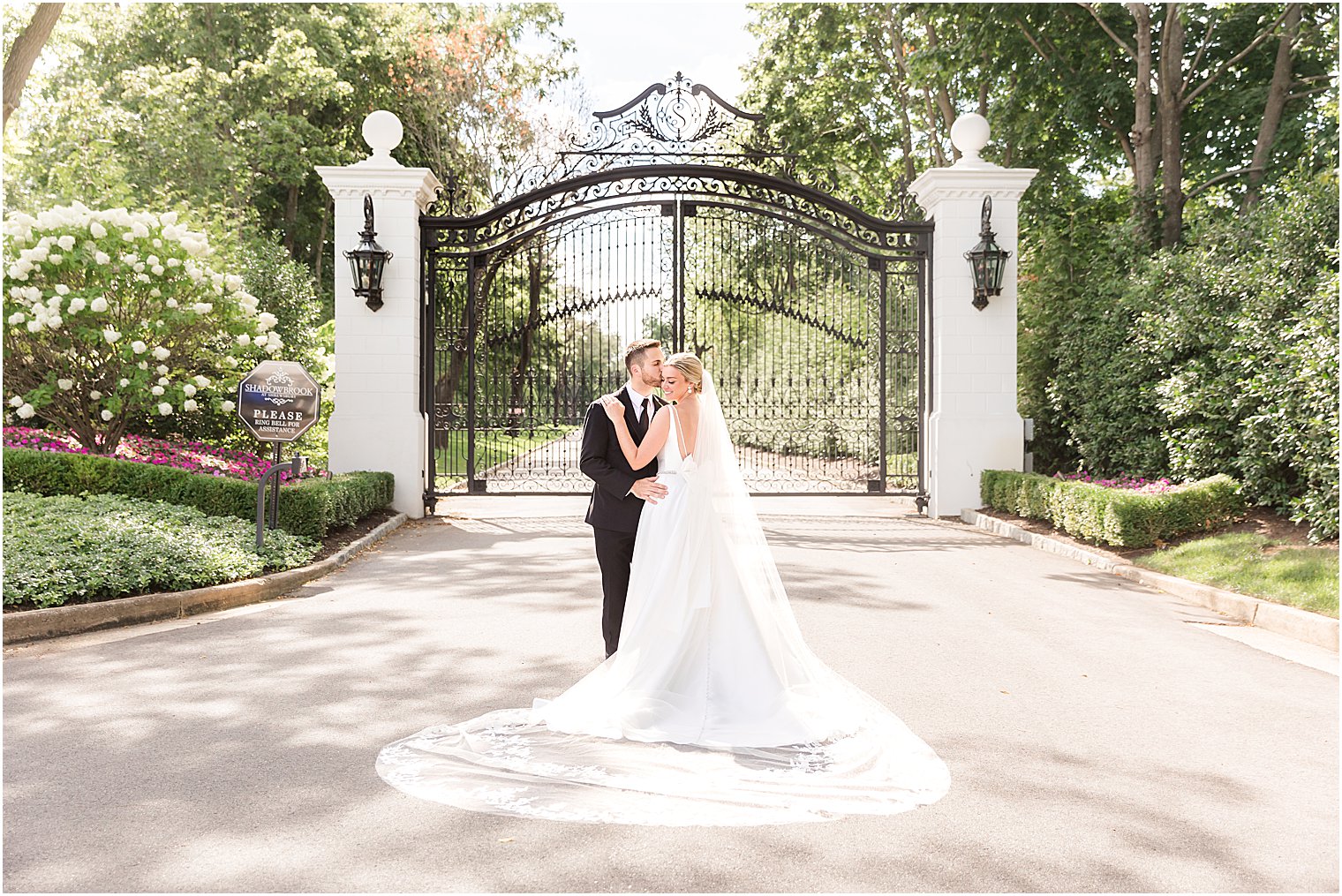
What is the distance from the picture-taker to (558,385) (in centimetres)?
1452

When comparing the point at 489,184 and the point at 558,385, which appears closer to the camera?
the point at 558,385

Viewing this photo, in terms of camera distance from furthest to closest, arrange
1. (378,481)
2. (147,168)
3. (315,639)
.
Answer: (147,168) < (378,481) < (315,639)

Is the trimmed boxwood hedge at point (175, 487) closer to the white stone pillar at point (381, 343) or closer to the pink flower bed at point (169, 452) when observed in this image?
the pink flower bed at point (169, 452)

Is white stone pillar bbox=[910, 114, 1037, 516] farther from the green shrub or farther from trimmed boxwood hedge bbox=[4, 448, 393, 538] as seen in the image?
the green shrub

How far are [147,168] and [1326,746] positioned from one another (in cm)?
2756

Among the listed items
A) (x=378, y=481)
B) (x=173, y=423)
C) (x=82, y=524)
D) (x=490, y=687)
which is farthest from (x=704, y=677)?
(x=173, y=423)

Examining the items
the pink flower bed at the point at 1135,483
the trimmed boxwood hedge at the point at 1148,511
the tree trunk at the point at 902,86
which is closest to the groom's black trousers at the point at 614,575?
the trimmed boxwood hedge at the point at 1148,511

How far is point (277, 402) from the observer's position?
9188 millimetres

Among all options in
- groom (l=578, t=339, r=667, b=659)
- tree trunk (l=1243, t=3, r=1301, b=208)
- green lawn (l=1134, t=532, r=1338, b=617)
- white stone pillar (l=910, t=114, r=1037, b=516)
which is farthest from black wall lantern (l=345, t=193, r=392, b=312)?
tree trunk (l=1243, t=3, r=1301, b=208)

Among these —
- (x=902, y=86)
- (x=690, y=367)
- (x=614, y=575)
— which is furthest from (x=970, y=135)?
(x=614, y=575)

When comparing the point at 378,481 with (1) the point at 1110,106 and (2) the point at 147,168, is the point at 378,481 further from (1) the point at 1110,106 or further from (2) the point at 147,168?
(2) the point at 147,168

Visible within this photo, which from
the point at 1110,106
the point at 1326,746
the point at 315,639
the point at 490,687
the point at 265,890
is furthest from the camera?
the point at 1110,106

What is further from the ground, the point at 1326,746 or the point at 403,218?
A: the point at 403,218

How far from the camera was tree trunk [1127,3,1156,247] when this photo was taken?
14.4 metres
